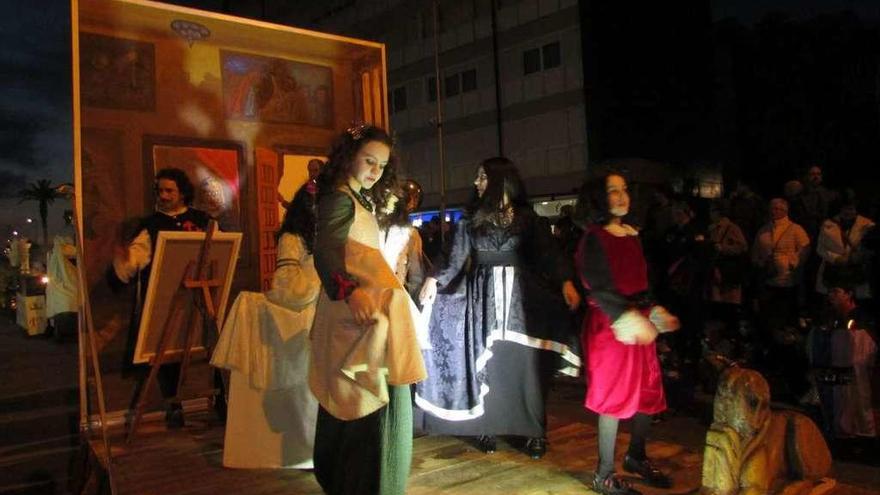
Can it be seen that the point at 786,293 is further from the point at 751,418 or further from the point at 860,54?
the point at 860,54

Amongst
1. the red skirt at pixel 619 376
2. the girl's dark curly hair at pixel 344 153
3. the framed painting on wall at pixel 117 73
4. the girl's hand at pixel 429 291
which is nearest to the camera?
the girl's dark curly hair at pixel 344 153

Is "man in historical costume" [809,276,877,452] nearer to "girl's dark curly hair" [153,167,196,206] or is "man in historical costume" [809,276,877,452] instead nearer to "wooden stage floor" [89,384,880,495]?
"wooden stage floor" [89,384,880,495]

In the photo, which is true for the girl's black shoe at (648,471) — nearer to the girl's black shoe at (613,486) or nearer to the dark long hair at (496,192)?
the girl's black shoe at (613,486)

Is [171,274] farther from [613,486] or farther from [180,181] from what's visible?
[613,486]

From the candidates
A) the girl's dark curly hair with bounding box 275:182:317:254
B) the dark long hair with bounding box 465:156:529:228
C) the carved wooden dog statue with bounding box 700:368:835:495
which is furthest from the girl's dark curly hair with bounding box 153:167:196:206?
the carved wooden dog statue with bounding box 700:368:835:495

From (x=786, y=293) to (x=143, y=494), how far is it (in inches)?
214

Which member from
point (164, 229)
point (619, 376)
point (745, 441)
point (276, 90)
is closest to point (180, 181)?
point (164, 229)

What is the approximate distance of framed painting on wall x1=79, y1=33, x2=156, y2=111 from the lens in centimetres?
513

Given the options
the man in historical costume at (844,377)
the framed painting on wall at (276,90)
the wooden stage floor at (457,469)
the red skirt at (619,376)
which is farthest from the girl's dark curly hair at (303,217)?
the man in historical costume at (844,377)

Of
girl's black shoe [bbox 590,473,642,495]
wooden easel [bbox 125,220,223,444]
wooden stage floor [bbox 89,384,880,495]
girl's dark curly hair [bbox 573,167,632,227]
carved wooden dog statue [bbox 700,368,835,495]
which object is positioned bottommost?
wooden stage floor [bbox 89,384,880,495]

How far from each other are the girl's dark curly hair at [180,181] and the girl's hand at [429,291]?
6.80ft

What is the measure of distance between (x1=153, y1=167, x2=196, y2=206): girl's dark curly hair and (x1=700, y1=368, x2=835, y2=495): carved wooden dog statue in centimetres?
395

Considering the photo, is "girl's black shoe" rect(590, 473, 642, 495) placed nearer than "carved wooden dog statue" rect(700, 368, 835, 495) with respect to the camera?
No

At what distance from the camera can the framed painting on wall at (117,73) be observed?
5.13 m
